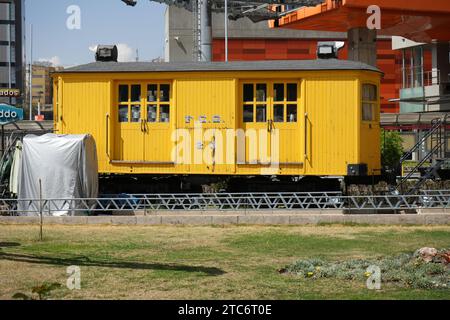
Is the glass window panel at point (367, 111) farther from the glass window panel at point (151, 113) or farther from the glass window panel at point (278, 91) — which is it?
the glass window panel at point (151, 113)

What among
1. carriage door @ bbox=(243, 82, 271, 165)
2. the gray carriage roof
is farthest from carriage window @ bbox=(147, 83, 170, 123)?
carriage door @ bbox=(243, 82, 271, 165)

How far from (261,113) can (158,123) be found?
9.05 ft

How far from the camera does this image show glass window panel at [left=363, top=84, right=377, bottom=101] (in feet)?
67.4

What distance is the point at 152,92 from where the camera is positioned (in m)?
21.0

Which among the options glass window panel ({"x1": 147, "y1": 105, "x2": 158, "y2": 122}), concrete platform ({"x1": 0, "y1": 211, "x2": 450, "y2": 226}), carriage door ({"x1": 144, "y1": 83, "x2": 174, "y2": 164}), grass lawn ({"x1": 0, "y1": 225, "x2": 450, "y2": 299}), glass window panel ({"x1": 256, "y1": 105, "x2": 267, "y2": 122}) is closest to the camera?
grass lawn ({"x1": 0, "y1": 225, "x2": 450, "y2": 299})

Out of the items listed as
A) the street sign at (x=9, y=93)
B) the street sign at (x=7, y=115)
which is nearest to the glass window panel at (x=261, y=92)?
the street sign at (x=7, y=115)

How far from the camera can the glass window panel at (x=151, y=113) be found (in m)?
20.9

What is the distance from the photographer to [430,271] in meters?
10.7

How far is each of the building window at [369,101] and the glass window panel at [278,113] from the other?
83.4 inches

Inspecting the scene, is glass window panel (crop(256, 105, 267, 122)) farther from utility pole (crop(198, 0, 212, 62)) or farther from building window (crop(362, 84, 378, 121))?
utility pole (crop(198, 0, 212, 62))

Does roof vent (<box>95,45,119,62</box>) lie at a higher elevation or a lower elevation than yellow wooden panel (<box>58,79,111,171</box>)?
higher

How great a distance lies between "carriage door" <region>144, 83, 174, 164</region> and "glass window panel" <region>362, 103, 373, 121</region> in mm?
5069

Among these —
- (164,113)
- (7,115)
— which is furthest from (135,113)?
(7,115)
